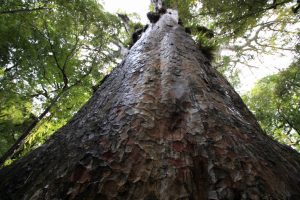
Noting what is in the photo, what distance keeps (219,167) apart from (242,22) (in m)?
7.34

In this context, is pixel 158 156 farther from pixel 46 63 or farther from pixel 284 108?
pixel 284 108

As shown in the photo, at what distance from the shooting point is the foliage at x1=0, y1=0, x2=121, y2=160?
19.7 ft

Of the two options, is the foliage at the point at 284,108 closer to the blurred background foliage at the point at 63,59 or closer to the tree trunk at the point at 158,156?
the blurred background foliage at the point at 63,59

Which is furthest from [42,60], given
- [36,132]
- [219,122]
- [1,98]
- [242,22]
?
[219,122]

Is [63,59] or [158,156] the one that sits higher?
[63,59]

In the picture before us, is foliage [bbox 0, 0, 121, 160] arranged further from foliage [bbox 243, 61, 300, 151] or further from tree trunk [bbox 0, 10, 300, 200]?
foliage [bbox 243, 61, 300, 151]

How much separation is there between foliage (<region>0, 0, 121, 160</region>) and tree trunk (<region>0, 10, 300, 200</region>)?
492 cm

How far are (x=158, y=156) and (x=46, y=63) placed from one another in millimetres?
7019

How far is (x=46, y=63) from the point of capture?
7125mm

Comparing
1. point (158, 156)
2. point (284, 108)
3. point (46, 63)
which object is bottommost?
point (158, 156)

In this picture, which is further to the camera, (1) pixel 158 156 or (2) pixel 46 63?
(2) pixel 46 63

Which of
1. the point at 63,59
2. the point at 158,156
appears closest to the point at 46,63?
the point at 63,59

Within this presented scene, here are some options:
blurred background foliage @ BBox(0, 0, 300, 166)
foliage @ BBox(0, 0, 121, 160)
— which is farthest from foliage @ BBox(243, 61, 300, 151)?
foliage @ BBox(0, 0, 121, 160)

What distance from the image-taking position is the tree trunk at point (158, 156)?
0.90 meters
